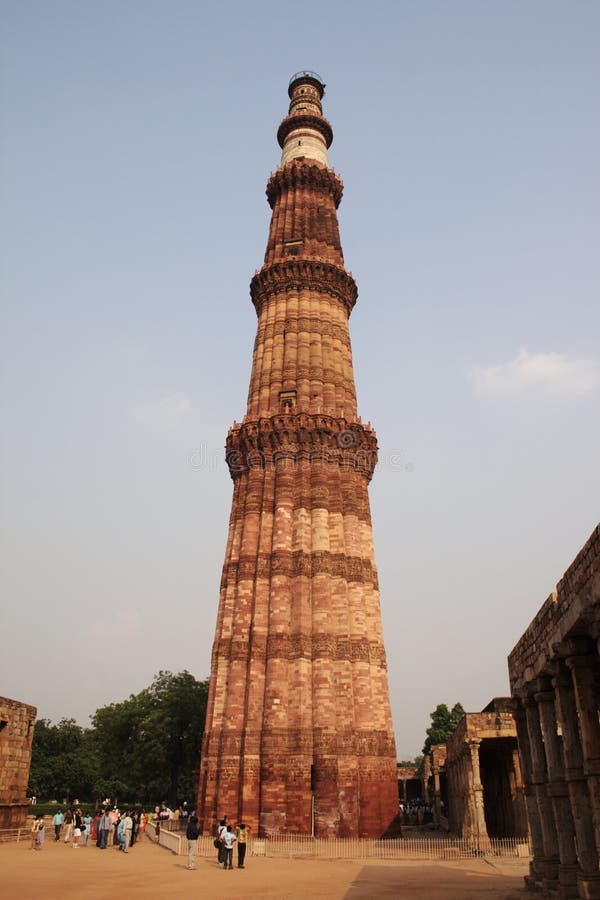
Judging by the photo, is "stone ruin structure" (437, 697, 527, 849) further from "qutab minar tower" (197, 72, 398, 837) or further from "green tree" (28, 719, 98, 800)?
"green tree" (28, 719, 98, 800)

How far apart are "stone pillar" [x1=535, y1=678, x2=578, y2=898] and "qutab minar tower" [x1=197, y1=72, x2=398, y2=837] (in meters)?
14.0

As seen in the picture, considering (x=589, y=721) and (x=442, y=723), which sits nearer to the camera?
(x=589, y=721)

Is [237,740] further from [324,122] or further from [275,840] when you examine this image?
[324,122]

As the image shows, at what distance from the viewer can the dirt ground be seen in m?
13.8

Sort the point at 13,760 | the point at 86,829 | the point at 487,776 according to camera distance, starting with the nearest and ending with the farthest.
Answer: the point at 13,760, the point at 86,829, the point at 487,776

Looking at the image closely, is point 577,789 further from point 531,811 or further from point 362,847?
point 362,847

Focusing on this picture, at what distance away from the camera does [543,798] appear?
44.7 ft

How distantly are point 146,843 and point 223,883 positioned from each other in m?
12.6

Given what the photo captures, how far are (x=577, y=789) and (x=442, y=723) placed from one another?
6210cm

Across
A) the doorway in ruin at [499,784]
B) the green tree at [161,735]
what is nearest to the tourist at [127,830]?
the doorway in ruin at [499,784]

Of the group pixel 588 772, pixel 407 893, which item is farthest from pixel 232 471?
pixel 588 772

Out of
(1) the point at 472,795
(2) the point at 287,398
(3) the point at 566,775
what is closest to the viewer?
(3) the point at 566,775

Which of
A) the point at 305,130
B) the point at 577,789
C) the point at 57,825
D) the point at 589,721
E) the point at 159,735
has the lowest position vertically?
the point at 57,825

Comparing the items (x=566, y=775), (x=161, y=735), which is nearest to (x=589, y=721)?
(x=566, y=775)
